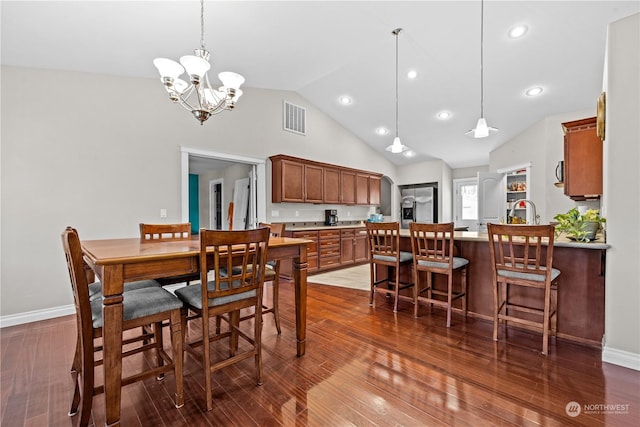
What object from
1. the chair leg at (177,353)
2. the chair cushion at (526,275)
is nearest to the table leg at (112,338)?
the chair leg at (177,353)

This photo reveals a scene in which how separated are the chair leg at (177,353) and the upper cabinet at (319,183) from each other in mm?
3433

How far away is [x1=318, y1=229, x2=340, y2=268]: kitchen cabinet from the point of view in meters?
5.20

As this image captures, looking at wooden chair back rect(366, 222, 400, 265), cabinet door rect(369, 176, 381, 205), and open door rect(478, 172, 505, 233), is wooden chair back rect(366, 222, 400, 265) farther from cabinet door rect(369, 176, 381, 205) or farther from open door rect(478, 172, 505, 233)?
cabinet door rect(369, 176, 381, 205)

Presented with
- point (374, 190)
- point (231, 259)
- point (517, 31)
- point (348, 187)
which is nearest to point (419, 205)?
point (374, 190)

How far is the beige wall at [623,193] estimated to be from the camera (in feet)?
6.51

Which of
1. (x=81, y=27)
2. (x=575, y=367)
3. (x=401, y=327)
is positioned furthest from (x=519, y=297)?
(x=81, y=27)

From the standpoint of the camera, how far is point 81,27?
258 centimetres

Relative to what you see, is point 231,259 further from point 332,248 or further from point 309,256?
point 332,248

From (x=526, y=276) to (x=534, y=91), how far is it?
138 inches

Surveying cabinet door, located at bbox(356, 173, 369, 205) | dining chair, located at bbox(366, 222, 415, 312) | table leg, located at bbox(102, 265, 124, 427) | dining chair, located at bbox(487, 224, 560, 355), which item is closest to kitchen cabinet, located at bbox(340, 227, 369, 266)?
cabinet door, located at bbox(356, 173, 369, 205)

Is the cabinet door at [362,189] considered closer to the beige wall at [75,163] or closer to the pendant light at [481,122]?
the pendant light at [481,122]

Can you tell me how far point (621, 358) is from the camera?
2.03 m

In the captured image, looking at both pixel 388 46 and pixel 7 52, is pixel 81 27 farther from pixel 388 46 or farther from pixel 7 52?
pixel 388 46

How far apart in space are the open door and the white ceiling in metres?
0.97
